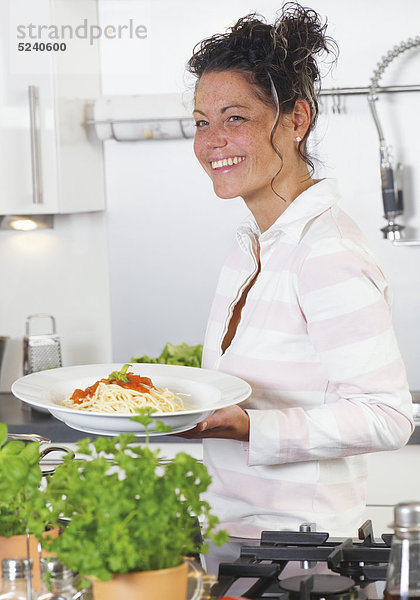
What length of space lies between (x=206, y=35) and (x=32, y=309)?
3.44ft

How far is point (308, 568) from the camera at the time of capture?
1001mm

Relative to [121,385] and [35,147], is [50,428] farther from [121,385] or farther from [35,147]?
[121,385]

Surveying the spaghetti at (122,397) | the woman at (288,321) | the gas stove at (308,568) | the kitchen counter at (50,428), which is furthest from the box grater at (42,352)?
the gas stove at (308,568)

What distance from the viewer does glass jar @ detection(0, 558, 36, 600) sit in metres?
0.77

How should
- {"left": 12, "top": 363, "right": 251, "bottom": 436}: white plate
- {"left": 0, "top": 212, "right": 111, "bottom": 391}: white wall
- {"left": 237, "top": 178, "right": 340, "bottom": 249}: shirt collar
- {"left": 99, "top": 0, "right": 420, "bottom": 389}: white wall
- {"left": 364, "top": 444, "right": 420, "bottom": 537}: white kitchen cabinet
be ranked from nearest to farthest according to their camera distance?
{"left": 12, "top": 363, "right": 251, "bottom": 436}: white plate, {"left": 237, "top": 178, "right": 340, "bottom": 249}: shirt collar, {"left": 364, "top": 444, "right": 420, "bottom": 537}: white kitchen cabinet, {"left": 99, "top": 0, "right": 420, "bottom": 389}: white wall, {"left": 0, "top": 212, "right": 111, "bottom": 391}: white wall

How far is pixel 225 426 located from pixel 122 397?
0.52 feet

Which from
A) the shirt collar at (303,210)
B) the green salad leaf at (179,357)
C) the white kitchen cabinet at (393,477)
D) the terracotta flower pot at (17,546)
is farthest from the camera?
the green salad leaf at (179,357)

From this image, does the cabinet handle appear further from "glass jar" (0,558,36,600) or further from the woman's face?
"glass jar" (0,558,36,600)

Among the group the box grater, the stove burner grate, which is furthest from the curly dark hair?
the box grater

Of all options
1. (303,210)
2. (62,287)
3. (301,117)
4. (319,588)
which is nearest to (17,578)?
(319,588)

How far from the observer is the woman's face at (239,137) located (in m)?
1.45

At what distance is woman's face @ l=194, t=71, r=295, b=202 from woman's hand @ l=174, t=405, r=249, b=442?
0.41m

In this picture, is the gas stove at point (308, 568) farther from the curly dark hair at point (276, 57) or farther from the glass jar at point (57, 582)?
the curly dark hair at point (276, 57)

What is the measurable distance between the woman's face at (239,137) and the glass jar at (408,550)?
2.70 feet
